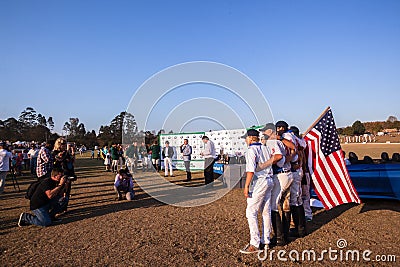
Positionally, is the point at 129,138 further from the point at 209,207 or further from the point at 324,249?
the point at 324,249

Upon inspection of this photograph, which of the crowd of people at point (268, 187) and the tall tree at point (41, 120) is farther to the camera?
the tall tree at point (41, 120)

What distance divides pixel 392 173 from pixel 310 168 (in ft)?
6.76

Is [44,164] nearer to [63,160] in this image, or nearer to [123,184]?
[63,160]

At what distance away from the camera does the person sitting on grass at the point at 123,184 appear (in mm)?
9164

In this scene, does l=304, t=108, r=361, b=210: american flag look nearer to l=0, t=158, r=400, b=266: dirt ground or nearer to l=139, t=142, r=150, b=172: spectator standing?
l=0, t=158, r=400, b=266: dirt ground

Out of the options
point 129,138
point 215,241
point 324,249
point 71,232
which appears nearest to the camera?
point 324,249

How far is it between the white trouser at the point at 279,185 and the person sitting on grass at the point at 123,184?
5.46 meters

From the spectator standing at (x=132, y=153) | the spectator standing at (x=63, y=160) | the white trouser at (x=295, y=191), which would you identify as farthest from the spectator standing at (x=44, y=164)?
the spectator standing at (x=132, y=153)

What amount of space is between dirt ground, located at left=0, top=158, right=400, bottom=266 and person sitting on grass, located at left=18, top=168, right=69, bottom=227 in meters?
0.17

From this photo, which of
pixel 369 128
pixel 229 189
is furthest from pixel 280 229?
pixel 369 128

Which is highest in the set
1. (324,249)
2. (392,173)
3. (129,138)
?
(129,138)

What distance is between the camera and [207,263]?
4402 millimetres

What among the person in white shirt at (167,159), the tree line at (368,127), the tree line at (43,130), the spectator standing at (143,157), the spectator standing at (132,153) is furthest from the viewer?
the tree line at (368,127)

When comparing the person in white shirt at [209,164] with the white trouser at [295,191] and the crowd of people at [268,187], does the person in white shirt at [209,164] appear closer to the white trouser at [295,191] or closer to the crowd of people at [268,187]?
the crowd of people at [268,187]
